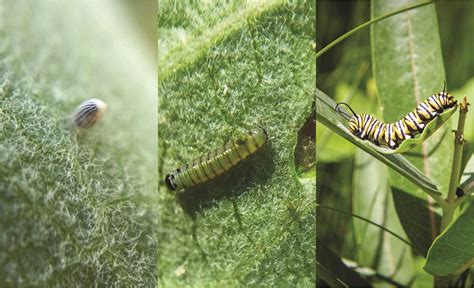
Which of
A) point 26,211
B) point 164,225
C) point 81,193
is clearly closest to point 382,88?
point 164,225

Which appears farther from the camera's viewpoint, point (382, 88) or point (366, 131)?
point (382, 88)

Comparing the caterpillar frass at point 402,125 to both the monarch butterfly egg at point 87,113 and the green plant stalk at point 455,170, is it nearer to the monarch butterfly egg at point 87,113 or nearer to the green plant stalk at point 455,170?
the green plant stalk at point 455,170

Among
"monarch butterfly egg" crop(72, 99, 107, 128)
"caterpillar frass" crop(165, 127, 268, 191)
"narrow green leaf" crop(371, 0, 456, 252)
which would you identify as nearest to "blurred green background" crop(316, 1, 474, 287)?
"narrow green leaf" crop(371, 0, 456, 252)

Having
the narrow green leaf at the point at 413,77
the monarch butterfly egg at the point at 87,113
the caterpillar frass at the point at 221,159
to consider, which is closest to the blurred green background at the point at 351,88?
the narrow green leaf at the point at 413,77

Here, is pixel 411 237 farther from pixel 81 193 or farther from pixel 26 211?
pixel 26 211

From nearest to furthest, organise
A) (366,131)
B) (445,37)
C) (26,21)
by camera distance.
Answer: (366,131), (26,21), (445,37)

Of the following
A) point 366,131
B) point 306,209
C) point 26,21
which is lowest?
point 306,209
